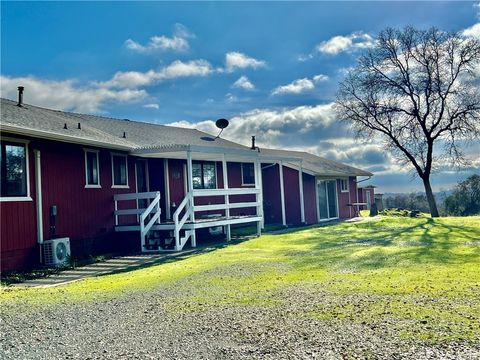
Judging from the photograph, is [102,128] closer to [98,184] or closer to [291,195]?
[98,184]

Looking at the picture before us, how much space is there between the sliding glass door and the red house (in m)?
4.86

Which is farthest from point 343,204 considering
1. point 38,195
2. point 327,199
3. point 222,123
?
point 38,195

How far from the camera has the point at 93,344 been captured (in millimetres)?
4898

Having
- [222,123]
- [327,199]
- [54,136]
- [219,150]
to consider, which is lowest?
[327,199]

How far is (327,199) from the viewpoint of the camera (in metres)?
27.1

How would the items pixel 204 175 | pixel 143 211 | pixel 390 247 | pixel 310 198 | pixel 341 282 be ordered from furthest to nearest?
pixel 310 198
pixel 204 175
pixel 143 211
pixel 390 247
pixel 341 282

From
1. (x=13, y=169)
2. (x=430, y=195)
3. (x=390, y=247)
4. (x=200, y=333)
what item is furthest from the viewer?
(x=430, y=195)

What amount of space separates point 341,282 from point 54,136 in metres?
7.97

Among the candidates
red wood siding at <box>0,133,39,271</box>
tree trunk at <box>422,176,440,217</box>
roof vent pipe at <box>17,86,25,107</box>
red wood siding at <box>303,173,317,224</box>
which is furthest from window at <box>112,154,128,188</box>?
tree trunk at <box>422,176,440,217</box>

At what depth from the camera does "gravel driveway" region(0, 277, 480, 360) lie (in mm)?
4297

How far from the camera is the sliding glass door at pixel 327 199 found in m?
26.3

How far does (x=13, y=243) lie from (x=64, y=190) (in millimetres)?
2325

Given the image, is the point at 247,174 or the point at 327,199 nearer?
the point at 247,174

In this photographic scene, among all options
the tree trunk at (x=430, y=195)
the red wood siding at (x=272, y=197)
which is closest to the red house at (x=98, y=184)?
the red wood siding at (x=272, y=197)
